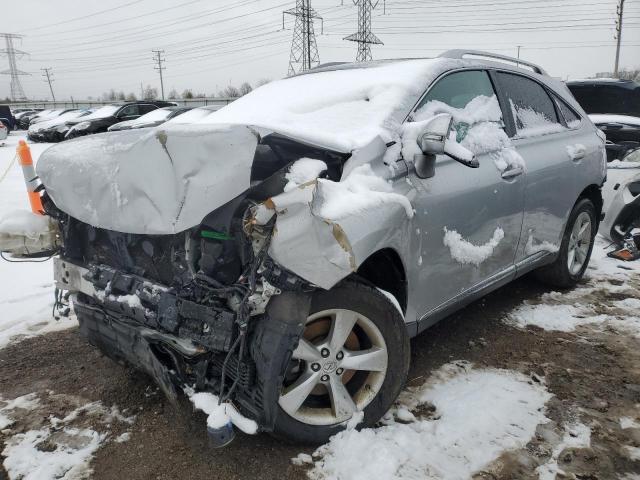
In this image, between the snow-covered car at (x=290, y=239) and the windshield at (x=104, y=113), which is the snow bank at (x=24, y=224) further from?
the windshield at (x=104, y=113)

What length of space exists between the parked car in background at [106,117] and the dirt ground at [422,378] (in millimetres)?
16733

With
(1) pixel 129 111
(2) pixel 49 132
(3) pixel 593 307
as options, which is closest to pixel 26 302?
(3) pixel 593 307

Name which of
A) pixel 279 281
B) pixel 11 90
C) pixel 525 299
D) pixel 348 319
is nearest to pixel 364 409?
pixel 348 319

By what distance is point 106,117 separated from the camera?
19188 mm

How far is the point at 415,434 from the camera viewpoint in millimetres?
2420

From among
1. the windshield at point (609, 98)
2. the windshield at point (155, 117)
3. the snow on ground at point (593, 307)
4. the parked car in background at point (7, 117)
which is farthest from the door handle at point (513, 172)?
the parked car in background at point (7, 117)

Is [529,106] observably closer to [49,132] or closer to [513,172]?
[513,172]

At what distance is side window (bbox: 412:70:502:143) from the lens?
111 inches

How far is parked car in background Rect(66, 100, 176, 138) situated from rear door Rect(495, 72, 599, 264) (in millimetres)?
17376

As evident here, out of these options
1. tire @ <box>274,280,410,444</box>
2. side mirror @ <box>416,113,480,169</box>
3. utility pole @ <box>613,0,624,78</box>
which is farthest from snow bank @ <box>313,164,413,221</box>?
utility pole @ <box>613,0,624,78</box>

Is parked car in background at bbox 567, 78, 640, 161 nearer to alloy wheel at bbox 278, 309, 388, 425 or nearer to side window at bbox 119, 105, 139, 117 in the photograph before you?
alloy wheel at bbox 278, 309, 388, 425

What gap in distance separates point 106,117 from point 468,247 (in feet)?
63.0

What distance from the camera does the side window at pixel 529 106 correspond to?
Answer: 11.5 ft

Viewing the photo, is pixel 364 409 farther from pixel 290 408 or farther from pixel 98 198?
pixel 98 198
